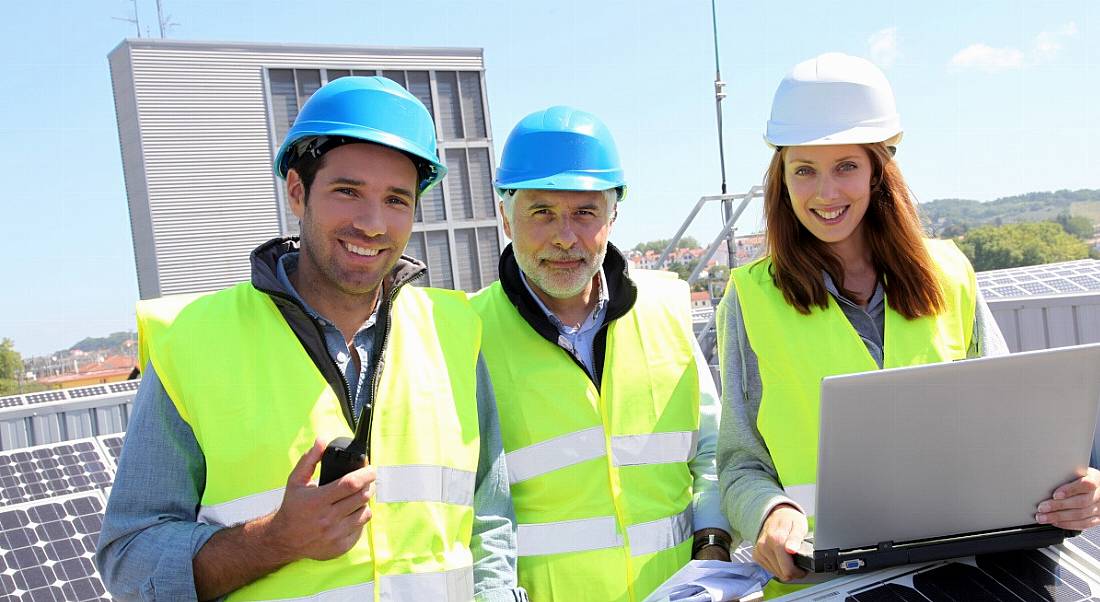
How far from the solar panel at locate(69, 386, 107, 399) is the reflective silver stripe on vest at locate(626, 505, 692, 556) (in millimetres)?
10703

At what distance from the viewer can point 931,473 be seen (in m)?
1.68

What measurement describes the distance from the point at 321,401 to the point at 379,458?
0.20 m

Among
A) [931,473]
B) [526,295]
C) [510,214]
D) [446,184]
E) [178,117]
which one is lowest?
[931,473]

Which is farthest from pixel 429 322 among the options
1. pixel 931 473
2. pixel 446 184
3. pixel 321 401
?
pixel 446 184

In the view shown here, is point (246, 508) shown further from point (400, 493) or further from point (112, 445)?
point (112, 445)

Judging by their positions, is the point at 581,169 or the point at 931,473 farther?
the point at 581,169

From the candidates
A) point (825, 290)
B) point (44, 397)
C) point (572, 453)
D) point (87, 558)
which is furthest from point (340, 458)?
point (44, 397)

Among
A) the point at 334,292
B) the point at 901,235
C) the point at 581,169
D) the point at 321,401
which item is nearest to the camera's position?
the point at 321,401

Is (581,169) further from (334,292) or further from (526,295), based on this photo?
(334,292)

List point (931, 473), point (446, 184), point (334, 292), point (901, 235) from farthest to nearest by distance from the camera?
1. point (446, 184)
2. point (901, 235)
3. point (334, 292)
4. point (931, 473)

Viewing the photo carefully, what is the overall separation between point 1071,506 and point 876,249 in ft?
3.23

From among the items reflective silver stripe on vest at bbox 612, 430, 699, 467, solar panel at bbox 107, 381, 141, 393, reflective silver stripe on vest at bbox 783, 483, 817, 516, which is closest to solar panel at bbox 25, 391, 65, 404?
solar panel at bbox 107, 381, 141, 393

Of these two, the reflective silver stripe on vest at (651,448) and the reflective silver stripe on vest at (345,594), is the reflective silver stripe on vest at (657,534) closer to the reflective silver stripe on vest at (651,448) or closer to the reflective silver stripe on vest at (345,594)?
the reflective silver stripe on vest at (651,448)

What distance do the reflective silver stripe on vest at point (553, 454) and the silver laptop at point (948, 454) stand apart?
896mm
